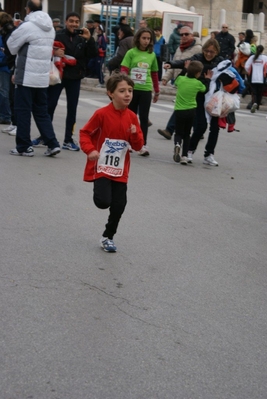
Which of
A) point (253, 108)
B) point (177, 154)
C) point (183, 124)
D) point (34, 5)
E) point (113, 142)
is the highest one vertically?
point (34, 5)

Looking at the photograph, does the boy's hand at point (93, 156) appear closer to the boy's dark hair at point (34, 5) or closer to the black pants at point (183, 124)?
the boy's dark hair at point (34, 5)

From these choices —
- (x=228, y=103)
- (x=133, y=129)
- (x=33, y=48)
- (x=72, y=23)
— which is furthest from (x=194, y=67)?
(x=133, y=129)

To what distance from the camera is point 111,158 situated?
700 centimetres

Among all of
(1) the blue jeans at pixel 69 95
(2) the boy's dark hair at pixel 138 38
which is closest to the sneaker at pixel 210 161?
(2) the boy's dark hair at pixel 138 38

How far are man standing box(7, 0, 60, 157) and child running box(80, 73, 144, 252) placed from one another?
4665 millimetres

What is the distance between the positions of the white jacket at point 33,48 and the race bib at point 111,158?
4764 mm

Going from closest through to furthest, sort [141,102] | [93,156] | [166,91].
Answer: [93,156] → [141,102] → [166,91]

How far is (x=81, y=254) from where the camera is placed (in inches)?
274

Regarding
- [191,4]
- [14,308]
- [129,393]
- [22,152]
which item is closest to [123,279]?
[14,308]

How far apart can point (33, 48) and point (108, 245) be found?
4.99 meters

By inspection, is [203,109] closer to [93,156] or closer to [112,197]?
[112,197]

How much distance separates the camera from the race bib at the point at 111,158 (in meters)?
6.98

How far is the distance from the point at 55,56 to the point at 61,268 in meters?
6.14

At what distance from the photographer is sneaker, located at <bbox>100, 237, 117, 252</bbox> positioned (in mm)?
7137
